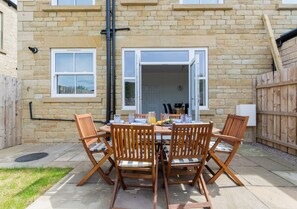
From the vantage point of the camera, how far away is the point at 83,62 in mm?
5613

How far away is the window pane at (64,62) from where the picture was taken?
5605 millimetres

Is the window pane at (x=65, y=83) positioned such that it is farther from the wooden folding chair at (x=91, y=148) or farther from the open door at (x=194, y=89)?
the open door at (x=194, y=89)

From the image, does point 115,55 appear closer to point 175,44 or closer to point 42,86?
point 175,44

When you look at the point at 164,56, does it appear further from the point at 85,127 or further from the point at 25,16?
the point at 25,16

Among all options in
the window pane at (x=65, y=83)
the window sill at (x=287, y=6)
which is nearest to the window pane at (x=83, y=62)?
the window pane at (x=65, y=83)

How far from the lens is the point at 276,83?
4.54 m

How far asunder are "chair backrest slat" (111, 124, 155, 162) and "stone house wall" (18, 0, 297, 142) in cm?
338

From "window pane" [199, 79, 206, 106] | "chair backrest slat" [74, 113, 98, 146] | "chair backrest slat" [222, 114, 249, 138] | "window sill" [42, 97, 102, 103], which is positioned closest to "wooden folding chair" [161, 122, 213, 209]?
"chair backrest slat" [222, 114, 249, 138]

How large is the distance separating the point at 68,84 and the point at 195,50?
151 inches

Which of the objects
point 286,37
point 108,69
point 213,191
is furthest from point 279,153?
point 108,69

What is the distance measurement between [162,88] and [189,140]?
8.73 metres

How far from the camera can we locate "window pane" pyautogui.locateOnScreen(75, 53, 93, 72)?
5.60m

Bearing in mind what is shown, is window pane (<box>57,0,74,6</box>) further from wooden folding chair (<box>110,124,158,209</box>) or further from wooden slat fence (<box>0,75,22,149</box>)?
wooden folding chair (<box>110,124,158,209</box>)

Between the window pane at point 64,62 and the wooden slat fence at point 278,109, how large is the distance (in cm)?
536
